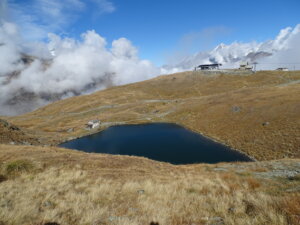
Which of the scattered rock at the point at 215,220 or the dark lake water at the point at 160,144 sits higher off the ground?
the scattered rock at the point at 215,220

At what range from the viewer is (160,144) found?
68.4 metres

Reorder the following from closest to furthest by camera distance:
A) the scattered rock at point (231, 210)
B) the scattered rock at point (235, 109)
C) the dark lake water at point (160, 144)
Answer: the scattered rock at point (231, 210) → the dark lake water at point (160, 144) → the scattered rock at point (235, 109)

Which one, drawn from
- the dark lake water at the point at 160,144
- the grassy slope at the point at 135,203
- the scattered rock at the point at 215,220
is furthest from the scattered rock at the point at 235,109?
the scattered rock at the point at 215,220

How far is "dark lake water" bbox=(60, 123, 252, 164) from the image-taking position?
53.6 m

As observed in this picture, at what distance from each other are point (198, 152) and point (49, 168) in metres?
43.1

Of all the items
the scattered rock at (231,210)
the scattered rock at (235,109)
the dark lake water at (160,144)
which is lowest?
the dark lake water at (160,144)

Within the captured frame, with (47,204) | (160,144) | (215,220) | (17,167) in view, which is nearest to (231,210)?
(215,220)

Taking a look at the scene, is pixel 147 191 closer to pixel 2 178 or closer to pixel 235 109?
pixel 2 178

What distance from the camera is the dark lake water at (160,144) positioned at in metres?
53.6

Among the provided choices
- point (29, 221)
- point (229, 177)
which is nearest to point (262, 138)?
point (229, 177)

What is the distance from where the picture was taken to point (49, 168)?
21172 mm

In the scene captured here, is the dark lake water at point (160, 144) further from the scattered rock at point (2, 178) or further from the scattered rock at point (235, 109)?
the scattered rock at point (2, 178)

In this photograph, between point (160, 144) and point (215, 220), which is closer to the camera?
point (215, 220)

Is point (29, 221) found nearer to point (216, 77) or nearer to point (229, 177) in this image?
point (229, 177)
